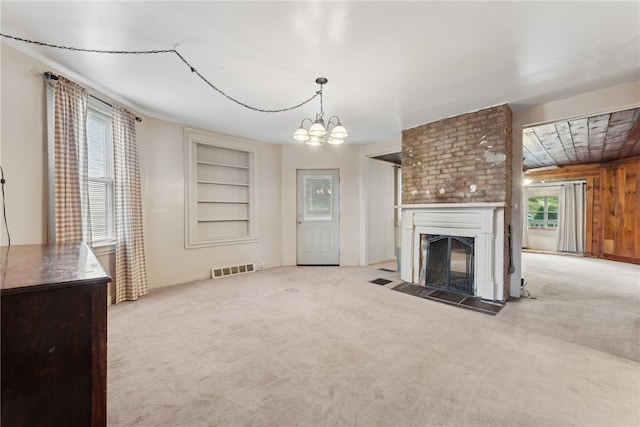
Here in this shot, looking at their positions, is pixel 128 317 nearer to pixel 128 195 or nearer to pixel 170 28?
pixel 128 195

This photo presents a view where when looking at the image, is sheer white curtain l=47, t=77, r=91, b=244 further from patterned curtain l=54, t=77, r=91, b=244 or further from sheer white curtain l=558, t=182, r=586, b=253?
sheer white curtain l=558, t=182, r=586, b=253

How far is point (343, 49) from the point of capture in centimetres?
219

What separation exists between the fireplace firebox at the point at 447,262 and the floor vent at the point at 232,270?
2975 millimetres

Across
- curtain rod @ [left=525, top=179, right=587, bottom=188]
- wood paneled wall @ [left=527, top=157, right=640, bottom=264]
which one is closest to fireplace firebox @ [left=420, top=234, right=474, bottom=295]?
wood paneled wall @ [left=527, top=157, right=640, bottom=264]

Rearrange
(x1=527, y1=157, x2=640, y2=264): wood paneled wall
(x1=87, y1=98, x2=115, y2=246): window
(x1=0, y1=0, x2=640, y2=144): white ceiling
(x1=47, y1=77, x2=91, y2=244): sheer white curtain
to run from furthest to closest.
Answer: (x1=527, y1=157, x2=640, y2=264): wood paneled wall
(x1=87, y1=98, x2=115, y2=246): window
(x1=47, y1=77, x2=91, y2=244): sheer white curtain
(x1=0, y1=0, x2=640, y2=144): white ceiling

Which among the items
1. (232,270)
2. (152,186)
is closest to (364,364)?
(232,270)

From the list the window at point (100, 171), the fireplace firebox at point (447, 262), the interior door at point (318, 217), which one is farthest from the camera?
the interior door at point (318, 217)

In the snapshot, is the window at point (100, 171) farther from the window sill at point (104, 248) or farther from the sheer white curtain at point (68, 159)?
the sheer white curtain at point (68, 159)

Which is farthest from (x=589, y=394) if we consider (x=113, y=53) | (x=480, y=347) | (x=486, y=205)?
(x=113, y=53)

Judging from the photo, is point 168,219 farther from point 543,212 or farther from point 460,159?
point 543,212

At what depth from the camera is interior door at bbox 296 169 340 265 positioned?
546 cm

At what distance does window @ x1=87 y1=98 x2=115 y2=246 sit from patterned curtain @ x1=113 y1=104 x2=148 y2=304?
0.26ft

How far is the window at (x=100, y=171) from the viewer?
120 inches

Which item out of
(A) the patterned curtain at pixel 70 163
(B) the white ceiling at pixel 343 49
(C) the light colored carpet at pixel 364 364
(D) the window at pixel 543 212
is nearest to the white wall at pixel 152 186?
(A) the patterned curtain at pixel 70 163
